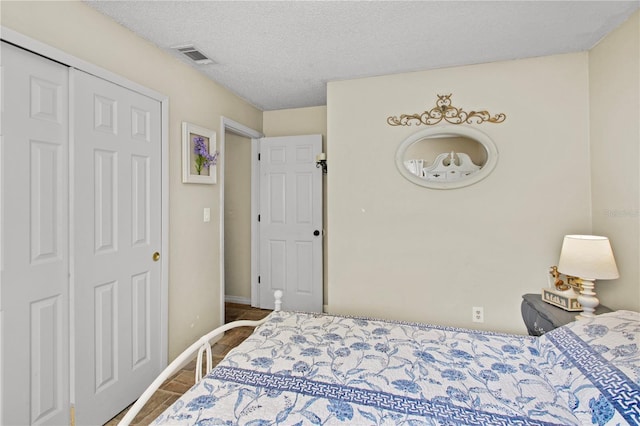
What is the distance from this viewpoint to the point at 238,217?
4.03 m

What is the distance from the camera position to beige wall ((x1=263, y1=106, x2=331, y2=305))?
144 inches

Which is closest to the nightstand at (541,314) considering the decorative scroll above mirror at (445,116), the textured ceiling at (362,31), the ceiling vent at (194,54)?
the decorative scroll above mirror at (445,116)

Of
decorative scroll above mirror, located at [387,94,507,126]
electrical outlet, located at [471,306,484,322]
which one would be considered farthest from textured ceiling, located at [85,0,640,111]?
electrical outlet, located at [471,306,484,322]

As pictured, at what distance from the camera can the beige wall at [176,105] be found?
1597 mm

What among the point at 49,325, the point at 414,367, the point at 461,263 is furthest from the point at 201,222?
the point at 461,263

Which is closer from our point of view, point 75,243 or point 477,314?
point 75,243

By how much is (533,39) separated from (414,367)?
230 centimetres

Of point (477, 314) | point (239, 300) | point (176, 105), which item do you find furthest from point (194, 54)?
point (477, 314)

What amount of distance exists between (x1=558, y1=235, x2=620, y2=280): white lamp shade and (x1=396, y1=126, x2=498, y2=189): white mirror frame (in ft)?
2.62

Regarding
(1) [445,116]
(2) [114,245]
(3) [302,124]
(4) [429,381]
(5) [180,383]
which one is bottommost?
(5) [180,383]

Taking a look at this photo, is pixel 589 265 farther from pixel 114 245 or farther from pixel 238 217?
pixel 238 217

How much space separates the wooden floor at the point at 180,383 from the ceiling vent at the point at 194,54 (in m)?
2.42

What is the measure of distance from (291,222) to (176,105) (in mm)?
1764

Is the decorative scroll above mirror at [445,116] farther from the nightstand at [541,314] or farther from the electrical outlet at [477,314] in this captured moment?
the electrical outlet at [477,314]
